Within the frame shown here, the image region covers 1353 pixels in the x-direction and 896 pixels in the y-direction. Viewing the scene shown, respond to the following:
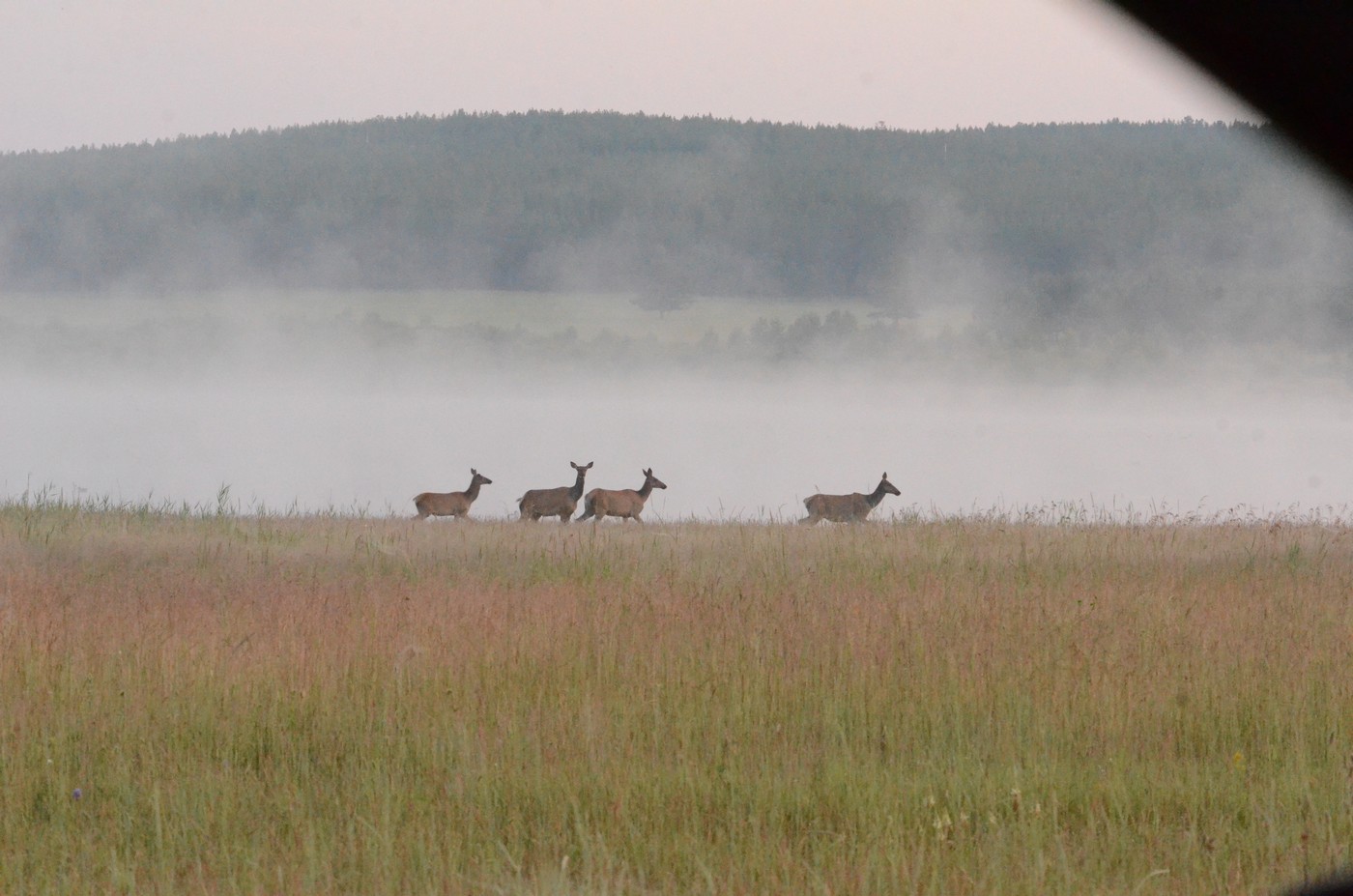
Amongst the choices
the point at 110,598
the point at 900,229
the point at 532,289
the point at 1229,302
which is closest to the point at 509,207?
the point at 532,289

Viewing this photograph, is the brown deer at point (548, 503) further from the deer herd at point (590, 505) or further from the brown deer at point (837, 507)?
the brown deer at point (837, 507)

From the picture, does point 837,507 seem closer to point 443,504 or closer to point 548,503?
point 548,503

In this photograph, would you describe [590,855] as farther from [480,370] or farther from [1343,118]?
[480,370]

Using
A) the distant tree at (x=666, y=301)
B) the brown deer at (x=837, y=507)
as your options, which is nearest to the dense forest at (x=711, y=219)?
the distant tree at (x=666, y=301)

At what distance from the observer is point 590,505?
21281 mm

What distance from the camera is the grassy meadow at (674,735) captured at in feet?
15.5

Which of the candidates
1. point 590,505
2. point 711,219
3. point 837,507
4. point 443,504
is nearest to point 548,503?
point 590,505

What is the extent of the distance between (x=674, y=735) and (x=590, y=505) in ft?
49.5

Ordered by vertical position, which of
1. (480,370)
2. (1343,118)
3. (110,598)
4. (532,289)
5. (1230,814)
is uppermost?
(532,289)

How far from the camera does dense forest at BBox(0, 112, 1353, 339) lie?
206 feet

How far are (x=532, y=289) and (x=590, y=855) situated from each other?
245ft

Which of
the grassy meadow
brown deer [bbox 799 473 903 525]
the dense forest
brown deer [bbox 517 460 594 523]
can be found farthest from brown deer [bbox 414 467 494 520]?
the dense forest

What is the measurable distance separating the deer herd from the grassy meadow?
10.1 metres

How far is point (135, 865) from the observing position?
14.9 feet
